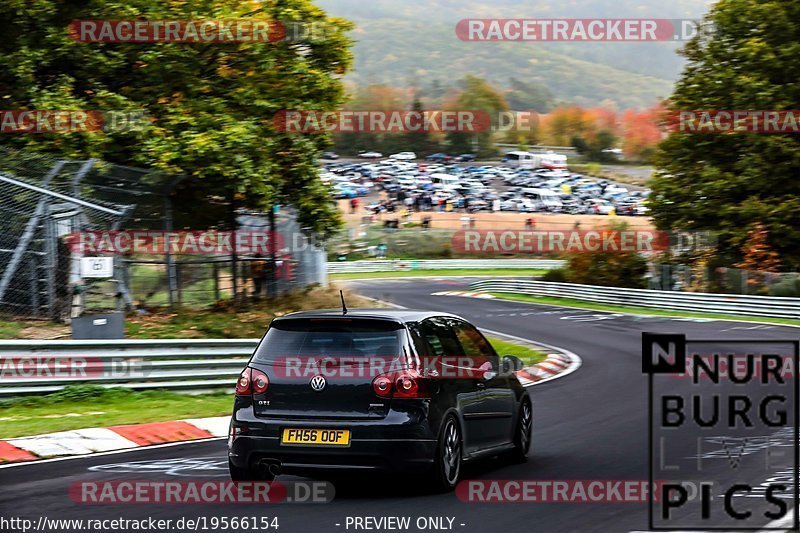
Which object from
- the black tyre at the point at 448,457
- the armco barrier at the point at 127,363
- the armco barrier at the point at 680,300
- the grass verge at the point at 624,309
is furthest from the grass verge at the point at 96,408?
the armco barrier at the point at 680,300

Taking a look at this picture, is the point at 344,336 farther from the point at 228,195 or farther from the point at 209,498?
the point at 228,195

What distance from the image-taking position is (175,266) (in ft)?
69.3

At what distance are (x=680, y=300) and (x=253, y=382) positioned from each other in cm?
3147

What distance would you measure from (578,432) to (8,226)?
32.7ft

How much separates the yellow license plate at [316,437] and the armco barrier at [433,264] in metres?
62.4

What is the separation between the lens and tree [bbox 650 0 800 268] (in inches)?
1572

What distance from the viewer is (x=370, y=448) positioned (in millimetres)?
7930

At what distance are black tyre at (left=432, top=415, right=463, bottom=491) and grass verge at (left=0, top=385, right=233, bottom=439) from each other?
5379mm

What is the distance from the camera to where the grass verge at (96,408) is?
12.5 meters

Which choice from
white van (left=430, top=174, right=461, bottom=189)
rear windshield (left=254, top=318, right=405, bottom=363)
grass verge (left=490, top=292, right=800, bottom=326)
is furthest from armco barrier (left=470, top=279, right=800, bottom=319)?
white van (left=430, top=174, right=461, bottom=189)

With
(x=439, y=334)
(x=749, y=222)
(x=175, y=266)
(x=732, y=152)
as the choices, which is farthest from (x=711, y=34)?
(x=439, y=334)

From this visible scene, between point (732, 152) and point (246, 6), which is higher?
point (246, 6)

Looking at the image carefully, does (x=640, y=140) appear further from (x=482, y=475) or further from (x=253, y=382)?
(x=253, y=382)

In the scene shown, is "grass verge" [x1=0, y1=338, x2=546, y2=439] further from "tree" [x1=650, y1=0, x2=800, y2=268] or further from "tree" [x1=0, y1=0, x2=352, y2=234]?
"tree" [x1=650, y1=0, x2=800, y2=268]
